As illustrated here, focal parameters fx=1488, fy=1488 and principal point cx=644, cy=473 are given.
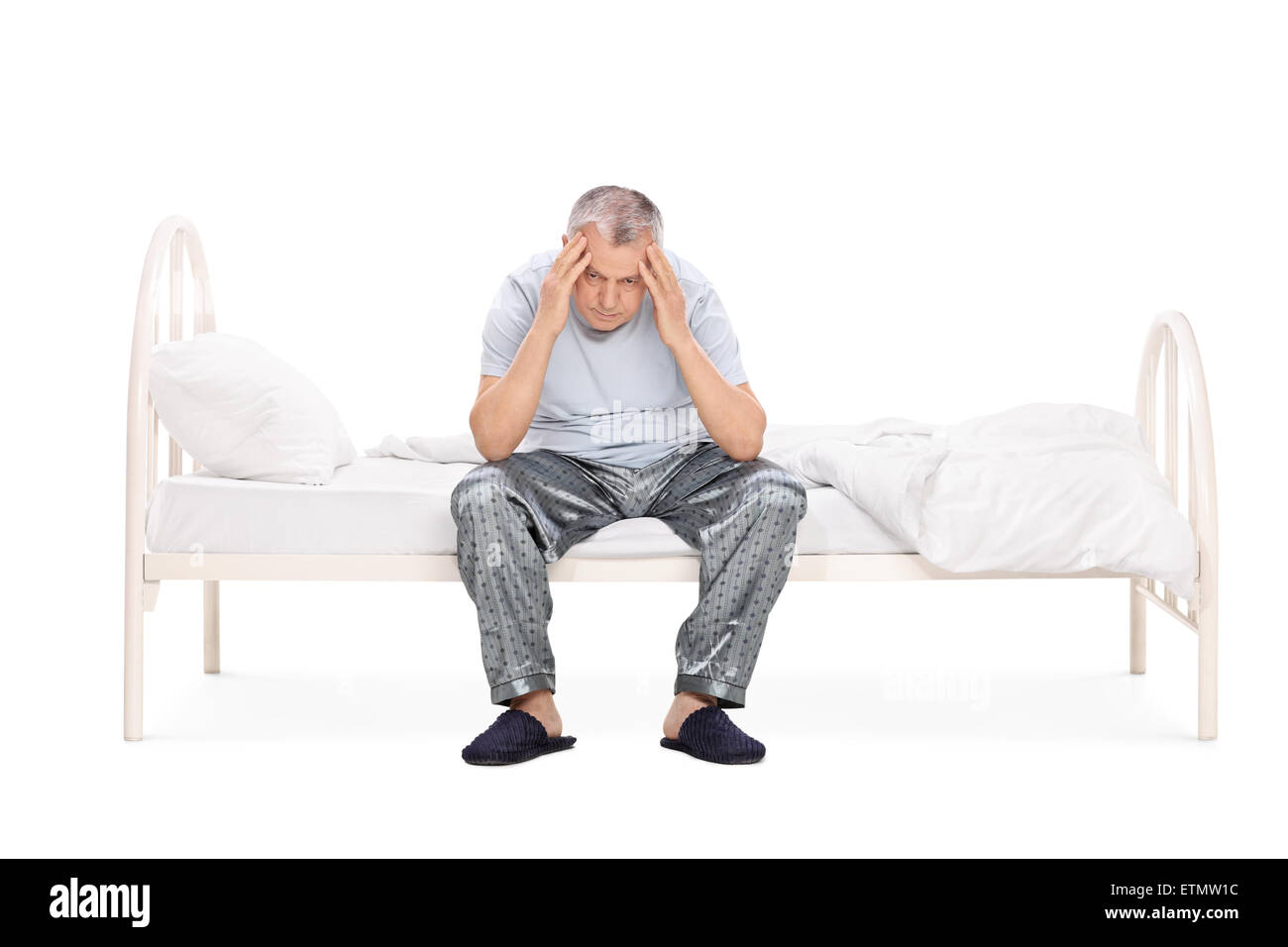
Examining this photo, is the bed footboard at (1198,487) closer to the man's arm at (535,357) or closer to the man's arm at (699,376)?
the man's arm at (699,376)

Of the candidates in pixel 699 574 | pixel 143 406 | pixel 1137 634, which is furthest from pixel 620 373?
pixel 1137 634

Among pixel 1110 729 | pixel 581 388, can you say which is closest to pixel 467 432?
pixel 581 388

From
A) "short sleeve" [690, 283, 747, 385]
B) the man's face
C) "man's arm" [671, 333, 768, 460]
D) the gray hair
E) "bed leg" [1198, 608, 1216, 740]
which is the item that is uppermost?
the gray hair

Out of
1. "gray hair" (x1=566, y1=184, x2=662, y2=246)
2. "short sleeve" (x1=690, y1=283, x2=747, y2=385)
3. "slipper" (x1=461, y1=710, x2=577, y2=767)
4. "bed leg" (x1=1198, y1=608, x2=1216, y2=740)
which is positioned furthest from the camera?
"short sleeve" (x1=690, y1=283, x2=747, y2=385)

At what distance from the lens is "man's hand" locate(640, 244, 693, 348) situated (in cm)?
304

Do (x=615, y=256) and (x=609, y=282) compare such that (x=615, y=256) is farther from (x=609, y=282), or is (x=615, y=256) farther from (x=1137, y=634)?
(x=1137, y=634)

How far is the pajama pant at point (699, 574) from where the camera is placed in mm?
2953

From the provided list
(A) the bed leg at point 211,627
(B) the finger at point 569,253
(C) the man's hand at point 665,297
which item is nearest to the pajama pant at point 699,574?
(C) the man's hand at point 665,297

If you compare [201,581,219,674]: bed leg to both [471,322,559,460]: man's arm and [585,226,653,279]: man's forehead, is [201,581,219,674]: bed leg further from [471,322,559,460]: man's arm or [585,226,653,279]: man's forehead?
[585,226,653,279]: man's forehead

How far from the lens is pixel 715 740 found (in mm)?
2922

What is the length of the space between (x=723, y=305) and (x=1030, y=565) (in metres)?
0.86

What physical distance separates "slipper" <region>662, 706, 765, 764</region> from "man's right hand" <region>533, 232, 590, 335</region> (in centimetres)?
83

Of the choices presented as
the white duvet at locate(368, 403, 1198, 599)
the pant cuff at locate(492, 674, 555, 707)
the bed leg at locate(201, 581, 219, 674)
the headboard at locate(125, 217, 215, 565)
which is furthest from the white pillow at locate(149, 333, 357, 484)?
the white duvet at locate(368, 403, 1198, 599)

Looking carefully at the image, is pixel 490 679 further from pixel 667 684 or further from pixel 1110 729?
pixel 1110 729
